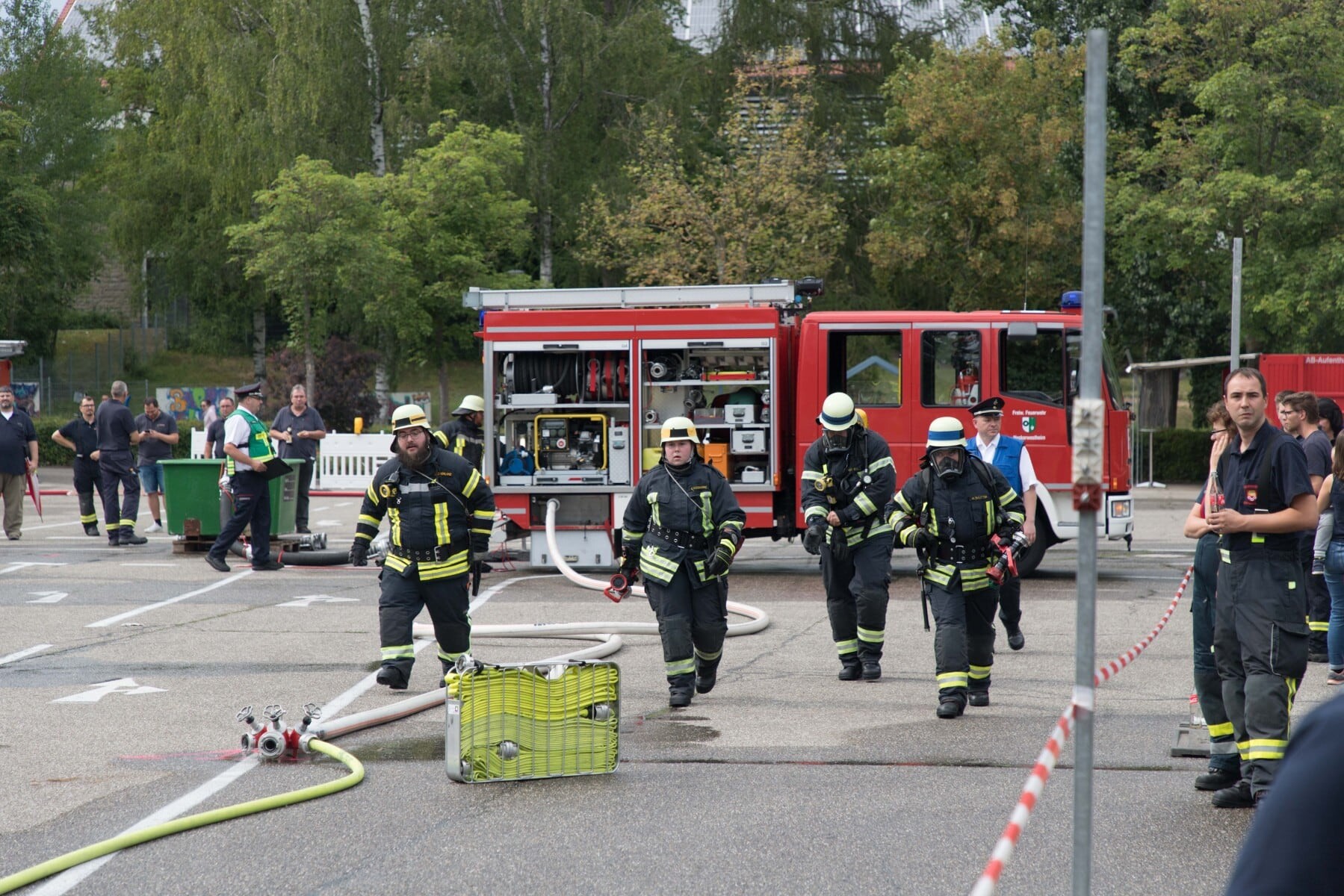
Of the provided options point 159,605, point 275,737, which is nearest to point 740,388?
point 159,605

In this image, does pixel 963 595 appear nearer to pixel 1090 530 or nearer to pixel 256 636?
pixel 1090 530

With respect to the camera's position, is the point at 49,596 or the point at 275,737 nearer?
the point at 275,737

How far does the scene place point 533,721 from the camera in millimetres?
6535

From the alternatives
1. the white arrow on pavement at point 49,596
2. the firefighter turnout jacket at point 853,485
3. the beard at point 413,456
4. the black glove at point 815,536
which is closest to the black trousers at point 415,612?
the beard at point 413,456

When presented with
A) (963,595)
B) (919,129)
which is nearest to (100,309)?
(919,129)

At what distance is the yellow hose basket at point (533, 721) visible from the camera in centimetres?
639

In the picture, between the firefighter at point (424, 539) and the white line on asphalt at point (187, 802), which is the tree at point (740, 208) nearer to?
the firefighter at point (424, 539)

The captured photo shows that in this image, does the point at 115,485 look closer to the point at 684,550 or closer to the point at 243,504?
the point at 243,504

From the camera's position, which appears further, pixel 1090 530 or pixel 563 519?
pixel 563 519

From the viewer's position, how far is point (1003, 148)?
87.8 ft

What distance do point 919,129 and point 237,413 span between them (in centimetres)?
1678

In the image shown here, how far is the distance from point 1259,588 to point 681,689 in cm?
342

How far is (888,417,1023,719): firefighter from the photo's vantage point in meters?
7.88

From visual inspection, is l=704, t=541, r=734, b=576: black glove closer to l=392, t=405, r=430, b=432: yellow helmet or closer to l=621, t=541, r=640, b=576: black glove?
l=621, t=541, r=640, b=576: black glove
